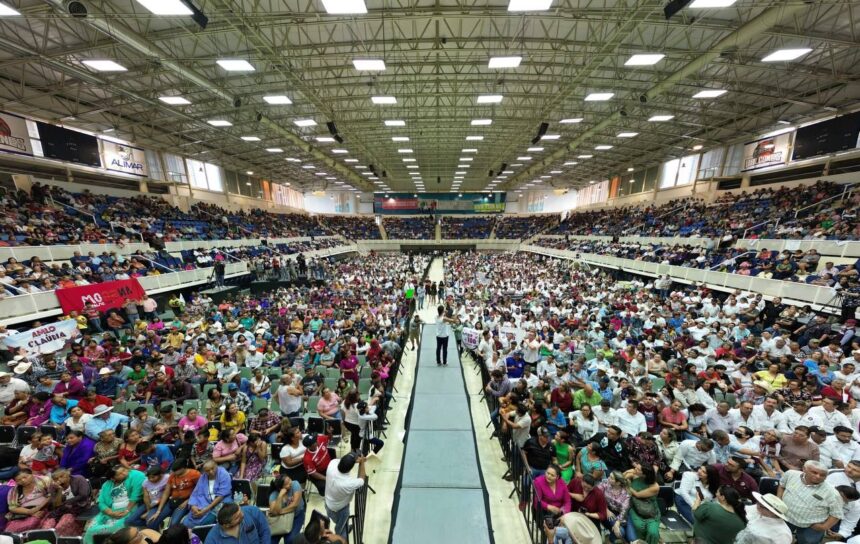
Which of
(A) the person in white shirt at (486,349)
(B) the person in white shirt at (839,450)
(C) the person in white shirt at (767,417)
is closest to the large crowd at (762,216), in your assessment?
(C) the person in white shirt at (767,417)

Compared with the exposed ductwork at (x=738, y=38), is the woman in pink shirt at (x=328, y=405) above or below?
below

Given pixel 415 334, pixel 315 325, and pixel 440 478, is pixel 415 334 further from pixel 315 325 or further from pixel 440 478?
pixel 440 478

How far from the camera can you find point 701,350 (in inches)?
329

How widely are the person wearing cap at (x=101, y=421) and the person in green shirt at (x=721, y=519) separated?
26.8ft

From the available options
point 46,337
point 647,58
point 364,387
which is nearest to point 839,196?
point 647,58

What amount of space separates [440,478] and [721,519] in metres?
3.40

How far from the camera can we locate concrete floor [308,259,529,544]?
14.9ft

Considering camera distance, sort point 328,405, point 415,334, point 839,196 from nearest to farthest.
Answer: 1. point 328,405
2. point 415,334
3. point 839,196

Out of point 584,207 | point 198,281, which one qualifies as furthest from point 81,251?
point 584,207

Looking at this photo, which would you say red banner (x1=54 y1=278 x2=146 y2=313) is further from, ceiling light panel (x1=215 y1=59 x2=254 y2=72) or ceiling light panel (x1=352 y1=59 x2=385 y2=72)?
ceiling light panel (x1=352 y1=59 x2=385 y2=72)

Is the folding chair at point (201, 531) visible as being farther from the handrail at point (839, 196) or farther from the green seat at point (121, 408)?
the handrail at point (839, 196)

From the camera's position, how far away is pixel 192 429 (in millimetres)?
5148

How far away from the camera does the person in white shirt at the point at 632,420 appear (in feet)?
17.2

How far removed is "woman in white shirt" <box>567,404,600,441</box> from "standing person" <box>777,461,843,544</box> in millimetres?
2075
